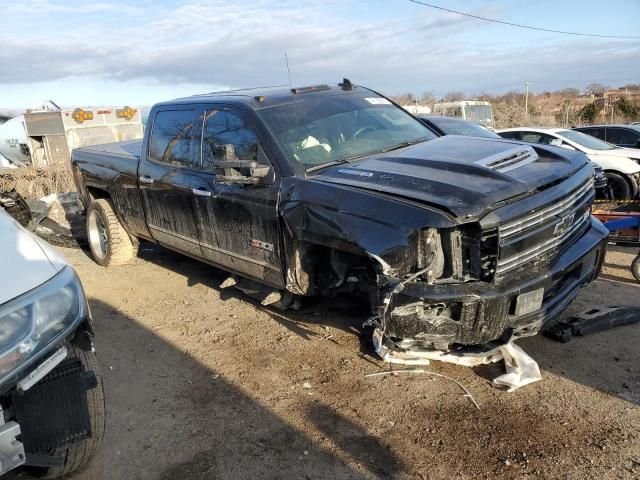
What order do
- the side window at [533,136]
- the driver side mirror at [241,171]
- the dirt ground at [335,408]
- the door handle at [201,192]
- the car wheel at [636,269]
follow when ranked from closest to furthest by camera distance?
the dirt ground at [335,408]
the driver side mirror at [241,171]
the door handle at [201,192]
the car wheel at [636,269]
the side window at [533,136]

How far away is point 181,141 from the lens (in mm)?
4895

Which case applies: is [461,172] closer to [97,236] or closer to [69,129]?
[97,236]

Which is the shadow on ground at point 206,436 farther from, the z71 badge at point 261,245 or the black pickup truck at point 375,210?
the z71 badge at point 261,245

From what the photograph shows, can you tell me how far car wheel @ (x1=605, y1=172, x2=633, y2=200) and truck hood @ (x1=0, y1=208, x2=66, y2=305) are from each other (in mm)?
9427

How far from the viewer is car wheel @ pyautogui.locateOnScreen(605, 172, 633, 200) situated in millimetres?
9320

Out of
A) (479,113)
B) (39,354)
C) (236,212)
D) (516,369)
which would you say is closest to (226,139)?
(236,212)

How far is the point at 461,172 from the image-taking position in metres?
3.29

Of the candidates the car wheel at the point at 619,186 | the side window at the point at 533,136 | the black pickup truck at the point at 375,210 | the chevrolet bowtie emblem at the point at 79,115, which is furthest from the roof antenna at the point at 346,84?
the chevrolet bowtie emblem at the point at 79,115

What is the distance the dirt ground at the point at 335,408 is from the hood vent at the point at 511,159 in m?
1.33

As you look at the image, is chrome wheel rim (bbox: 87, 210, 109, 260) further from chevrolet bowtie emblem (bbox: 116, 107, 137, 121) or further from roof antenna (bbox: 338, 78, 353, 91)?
chevrolet bowtie emblem (bbox: 116, 107, 137, 121)

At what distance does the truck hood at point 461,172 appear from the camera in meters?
2.95

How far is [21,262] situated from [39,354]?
0.42m

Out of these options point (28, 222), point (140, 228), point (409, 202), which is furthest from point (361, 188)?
point (28, 222)

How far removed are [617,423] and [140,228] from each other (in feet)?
15.9
